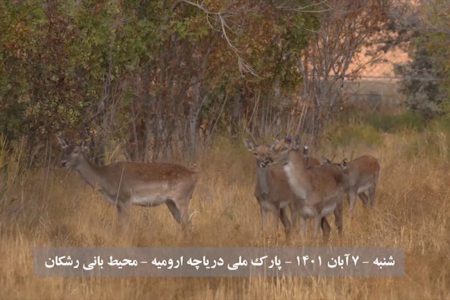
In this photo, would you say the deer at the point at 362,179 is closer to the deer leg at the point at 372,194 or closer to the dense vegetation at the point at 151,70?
the deer leg at the point at 372,194

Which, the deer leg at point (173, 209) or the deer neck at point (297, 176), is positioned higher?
the deer neck at point (297, 176)

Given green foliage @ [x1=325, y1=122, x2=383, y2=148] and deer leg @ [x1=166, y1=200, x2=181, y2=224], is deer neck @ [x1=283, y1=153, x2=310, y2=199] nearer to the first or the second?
deer leg @ [x1=166, y1=200, x2=181, y2=224]

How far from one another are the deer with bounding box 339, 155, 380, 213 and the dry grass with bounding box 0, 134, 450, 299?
0.21 meters

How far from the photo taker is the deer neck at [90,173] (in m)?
12.8

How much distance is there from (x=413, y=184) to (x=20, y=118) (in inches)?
217

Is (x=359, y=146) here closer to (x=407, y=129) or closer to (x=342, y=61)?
(x=342, y=61)

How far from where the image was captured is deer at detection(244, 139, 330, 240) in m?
12.1

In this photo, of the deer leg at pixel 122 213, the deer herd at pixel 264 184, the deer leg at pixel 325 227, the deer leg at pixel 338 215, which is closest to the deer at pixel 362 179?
the deer herd at pixel 264 184

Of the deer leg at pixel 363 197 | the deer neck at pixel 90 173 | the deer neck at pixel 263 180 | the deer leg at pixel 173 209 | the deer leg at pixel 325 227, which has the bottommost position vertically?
the deer leg at pixel 325 227

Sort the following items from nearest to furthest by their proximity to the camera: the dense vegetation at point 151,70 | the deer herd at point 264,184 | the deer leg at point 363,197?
the deer herd at point 264,184 → the dense vegetation at point 151,70 → the deer leg at point 363,197

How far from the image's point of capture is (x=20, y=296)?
350 inches

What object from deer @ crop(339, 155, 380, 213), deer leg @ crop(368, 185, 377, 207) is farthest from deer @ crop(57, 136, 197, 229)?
deer leg @ crop(368, 185, 377, 207)

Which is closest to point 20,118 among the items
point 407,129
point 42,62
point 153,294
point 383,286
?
point 42,62

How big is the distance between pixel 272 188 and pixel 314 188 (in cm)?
79
